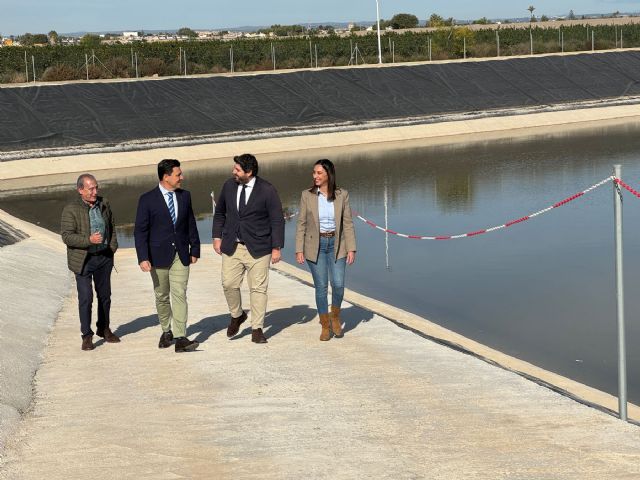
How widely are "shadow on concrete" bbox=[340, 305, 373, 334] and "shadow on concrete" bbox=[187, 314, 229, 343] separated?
1.31 m

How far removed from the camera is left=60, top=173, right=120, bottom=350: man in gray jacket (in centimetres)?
1190

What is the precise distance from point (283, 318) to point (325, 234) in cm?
197

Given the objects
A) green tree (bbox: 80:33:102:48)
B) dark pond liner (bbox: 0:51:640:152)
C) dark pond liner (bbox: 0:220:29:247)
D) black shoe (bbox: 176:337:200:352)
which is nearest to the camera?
black shoe (bbox: 176:337:200:352)

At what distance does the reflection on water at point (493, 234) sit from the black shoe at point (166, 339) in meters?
3.88

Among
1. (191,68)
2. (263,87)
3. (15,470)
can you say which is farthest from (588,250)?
(191,68)

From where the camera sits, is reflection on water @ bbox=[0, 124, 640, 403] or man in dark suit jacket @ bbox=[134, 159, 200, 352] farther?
reflection on water @ bbox=[0, 124, 640, 403]

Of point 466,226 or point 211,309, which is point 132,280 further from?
point 466,226

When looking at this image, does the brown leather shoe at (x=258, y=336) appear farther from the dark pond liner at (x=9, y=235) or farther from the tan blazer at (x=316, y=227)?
the dark pond liner at (x=9, y=235)

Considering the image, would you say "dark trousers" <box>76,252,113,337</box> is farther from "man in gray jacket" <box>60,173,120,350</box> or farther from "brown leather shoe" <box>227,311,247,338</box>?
"brown leather shoe" <box>227,311,247,338</box>

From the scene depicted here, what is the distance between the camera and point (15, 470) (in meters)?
8.01

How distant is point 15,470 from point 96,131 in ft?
132

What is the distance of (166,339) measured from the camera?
39.8 feet

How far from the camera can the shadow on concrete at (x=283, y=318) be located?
12844 millimetres

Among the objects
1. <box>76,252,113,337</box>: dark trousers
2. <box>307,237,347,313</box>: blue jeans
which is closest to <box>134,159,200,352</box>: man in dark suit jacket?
<box>76,252,113,337</box>: dark trousers
